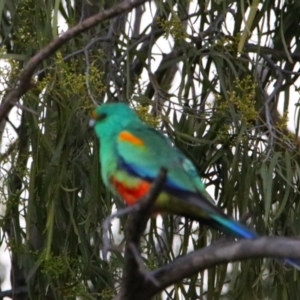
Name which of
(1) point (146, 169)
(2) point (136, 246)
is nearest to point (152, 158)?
(1) point (146, 169)

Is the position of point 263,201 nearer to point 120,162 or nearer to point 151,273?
point 120,162

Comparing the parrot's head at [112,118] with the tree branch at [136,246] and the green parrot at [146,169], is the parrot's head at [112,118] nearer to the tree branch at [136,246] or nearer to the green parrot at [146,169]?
the green parrot at [146,169]

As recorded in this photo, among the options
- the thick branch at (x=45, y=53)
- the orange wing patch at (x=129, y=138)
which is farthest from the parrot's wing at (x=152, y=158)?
the thick branch at (x=45, y=53)

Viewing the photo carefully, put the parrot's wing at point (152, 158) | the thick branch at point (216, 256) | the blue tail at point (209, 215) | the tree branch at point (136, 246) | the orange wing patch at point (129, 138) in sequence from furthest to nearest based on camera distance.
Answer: the orange wing patch at point (129, 138) < the parrot's wing at point (152, 158) < the blue tail at point (209, 215) < the tree branch at point (136, 246) < the thick branch at point (216, 256)

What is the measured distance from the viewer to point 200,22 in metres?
2.91

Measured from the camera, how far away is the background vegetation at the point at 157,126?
2596 mm

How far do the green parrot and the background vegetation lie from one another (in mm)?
106

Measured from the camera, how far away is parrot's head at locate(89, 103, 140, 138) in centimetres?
241

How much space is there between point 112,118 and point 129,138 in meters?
0.07

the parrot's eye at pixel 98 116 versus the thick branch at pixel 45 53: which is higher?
the parrot's eye at pixel 98 116

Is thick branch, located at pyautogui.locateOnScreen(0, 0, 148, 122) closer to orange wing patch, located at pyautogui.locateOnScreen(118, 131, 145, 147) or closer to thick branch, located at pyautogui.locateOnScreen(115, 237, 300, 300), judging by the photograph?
thick branch, located at pyautogui.locateOnScreen(115, 237, 300, 300)

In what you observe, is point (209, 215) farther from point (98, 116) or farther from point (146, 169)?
point (98, 116)

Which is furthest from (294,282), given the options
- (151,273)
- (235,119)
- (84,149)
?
(151,273)

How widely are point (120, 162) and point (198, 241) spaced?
1.91 ft
